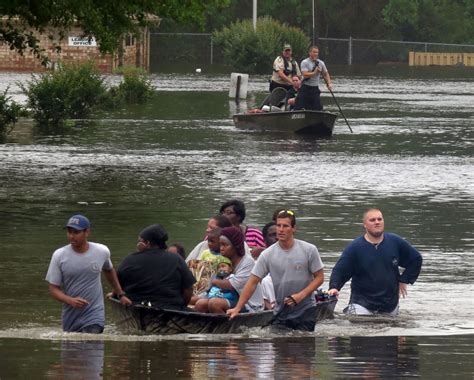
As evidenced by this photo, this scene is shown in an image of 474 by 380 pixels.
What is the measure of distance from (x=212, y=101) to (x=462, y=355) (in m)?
39.1

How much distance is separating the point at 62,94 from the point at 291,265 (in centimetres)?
2606

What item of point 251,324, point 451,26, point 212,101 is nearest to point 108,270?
point 251,324

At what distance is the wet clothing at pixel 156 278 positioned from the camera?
13023 millimetres

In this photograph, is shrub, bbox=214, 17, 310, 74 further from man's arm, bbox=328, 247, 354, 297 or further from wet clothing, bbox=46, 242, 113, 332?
wet clothing, bbox=46, 242, 113, 332

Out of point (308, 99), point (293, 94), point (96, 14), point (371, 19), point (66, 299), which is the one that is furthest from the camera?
point (371, 19)

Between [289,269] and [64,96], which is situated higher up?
[64,96]

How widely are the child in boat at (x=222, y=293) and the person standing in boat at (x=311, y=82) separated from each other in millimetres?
20798

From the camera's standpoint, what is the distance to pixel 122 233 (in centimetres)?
1984

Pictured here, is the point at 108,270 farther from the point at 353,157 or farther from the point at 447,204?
the point at 353,157

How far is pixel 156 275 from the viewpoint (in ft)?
42.8

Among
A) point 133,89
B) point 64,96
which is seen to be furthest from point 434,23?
point 64,96

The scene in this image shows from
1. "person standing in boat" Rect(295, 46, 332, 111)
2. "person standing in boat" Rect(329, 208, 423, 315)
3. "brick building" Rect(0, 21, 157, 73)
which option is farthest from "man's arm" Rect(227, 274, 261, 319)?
"brick building" Rect(0, 21, 157, 73)

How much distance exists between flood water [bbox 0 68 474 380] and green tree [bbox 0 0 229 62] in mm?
2478

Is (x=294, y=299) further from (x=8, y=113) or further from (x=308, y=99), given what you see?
(x=308, y=99)
